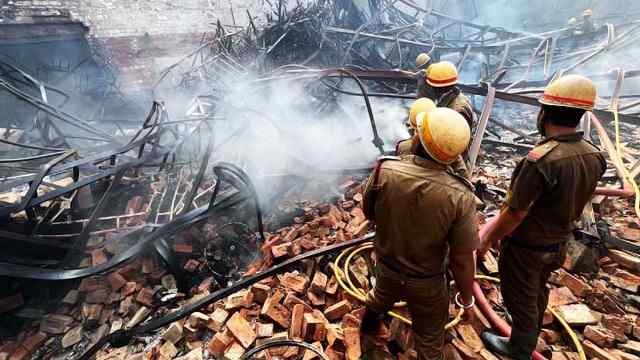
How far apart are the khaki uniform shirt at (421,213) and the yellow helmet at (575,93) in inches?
30.6

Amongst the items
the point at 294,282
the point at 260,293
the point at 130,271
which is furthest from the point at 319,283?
the point at 130,271

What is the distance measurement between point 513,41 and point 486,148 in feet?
18.0

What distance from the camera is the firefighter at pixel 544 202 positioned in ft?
6.44

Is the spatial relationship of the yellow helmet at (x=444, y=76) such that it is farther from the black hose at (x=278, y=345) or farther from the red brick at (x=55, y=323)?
the red brick at (x=55, y=323)

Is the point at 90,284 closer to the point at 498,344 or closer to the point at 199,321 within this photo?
the point at 199,321

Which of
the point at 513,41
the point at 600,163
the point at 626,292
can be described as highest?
the point at 513,41

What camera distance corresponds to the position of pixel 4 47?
26.6ft


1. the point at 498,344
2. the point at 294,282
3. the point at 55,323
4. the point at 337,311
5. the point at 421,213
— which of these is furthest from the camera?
the point at 55,323

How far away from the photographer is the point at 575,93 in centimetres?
191

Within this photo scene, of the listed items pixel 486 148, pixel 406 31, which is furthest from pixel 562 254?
pixel 406 31

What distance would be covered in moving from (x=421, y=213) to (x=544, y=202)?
0.91 meters

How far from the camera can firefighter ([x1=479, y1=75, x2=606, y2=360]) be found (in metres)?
1.96

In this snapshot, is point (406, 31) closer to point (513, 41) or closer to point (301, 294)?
point (513, 41)

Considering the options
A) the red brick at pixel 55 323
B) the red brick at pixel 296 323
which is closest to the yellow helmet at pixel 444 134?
the red brick at pixel 296 323
